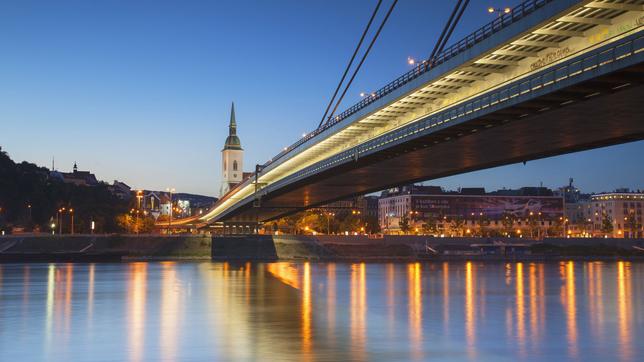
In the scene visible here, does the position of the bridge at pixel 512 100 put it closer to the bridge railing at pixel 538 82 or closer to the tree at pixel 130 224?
the bridge railing at pixel 538 82

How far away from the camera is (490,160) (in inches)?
2036

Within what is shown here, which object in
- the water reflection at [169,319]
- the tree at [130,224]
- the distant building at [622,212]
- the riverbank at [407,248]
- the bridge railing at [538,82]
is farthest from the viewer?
the distant building at [622,212]

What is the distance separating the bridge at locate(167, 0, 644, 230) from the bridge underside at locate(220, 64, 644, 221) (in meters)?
0.06

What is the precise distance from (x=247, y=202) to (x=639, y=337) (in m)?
82.0

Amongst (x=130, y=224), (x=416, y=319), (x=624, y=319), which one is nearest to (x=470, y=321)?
(x=416, y=319)

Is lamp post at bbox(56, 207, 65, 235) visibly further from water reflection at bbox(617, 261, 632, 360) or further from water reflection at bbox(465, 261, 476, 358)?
water reflection at bbox(617, 261, 632, 360)

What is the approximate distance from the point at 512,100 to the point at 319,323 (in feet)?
50.2

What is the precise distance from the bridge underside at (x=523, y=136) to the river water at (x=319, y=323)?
8208 millimetres

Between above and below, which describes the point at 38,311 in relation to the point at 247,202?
below

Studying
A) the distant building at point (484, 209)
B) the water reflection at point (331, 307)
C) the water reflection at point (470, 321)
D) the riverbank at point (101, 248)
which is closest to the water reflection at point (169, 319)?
the water reflection at point (331, 307)

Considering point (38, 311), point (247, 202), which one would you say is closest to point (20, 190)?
point (247, 202)

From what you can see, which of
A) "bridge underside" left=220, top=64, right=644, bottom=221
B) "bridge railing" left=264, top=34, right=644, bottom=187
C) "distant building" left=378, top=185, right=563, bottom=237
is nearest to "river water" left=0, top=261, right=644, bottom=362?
"bridge underside" left=220, top=64, right=644, bottom=221

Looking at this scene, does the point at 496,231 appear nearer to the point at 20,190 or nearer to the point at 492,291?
the point at 20,190

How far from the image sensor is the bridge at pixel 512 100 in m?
26.8
